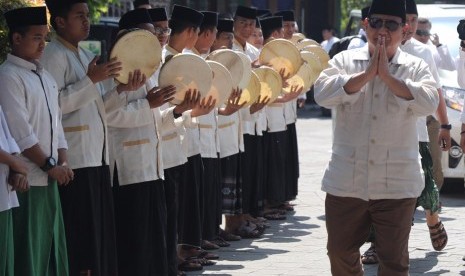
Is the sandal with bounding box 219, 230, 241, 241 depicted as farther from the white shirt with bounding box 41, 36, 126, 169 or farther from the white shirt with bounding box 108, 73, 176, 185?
the white shirt with bounding box 41, 36, 126, 169

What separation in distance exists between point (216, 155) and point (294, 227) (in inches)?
76.2

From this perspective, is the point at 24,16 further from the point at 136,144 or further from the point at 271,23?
the point at 271,23

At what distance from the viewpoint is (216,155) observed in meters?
9.93

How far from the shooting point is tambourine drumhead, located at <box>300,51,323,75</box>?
11961mm

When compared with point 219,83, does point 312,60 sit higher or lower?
lower

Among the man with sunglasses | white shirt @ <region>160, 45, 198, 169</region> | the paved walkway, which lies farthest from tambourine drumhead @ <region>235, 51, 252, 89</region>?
the man with sunglasses

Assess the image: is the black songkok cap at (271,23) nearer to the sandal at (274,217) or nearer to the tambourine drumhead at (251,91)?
the sandal at (274,217)

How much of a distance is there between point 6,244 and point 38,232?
0.42 meters

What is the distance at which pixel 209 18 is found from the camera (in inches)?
384

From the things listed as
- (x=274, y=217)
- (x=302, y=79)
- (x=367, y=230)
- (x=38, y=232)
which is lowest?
(x=274, y=217)

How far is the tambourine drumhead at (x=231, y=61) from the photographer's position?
9.46 meters

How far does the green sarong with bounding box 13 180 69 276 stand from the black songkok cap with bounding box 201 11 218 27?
10.1 feet

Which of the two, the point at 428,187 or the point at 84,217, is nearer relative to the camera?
A: the point at 84,217

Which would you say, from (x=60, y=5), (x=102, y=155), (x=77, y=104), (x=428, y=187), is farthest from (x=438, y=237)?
(x=60, y=5)
